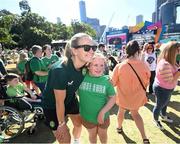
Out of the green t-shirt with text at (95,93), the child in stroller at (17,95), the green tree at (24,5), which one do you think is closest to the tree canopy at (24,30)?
the green tree at (24,5)

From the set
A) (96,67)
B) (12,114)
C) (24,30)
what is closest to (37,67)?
(12,114)

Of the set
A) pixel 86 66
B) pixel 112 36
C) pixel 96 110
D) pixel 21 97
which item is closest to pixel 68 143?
pixel 96 110

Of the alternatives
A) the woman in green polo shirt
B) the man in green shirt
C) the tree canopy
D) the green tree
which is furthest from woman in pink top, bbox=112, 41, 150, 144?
the green tree

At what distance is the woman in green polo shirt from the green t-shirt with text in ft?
0.76

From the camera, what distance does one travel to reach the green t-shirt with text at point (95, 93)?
10.2ft

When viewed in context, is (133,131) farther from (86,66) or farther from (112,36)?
(112,36)

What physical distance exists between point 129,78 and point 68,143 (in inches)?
68.4

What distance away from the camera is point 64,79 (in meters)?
2.58

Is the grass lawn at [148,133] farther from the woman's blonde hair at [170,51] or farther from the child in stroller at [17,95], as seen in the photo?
the woman's blonde hair at [170,51]

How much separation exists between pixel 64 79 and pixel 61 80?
0.11 feet

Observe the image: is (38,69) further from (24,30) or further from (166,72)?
(24,30)

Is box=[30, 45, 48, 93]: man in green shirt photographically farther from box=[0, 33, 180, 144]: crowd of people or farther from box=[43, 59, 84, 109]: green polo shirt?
box=[43, 59, 84, 109]: green polo shirt

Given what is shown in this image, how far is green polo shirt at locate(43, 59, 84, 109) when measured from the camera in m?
2.57

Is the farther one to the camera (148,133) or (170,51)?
(148,133)
